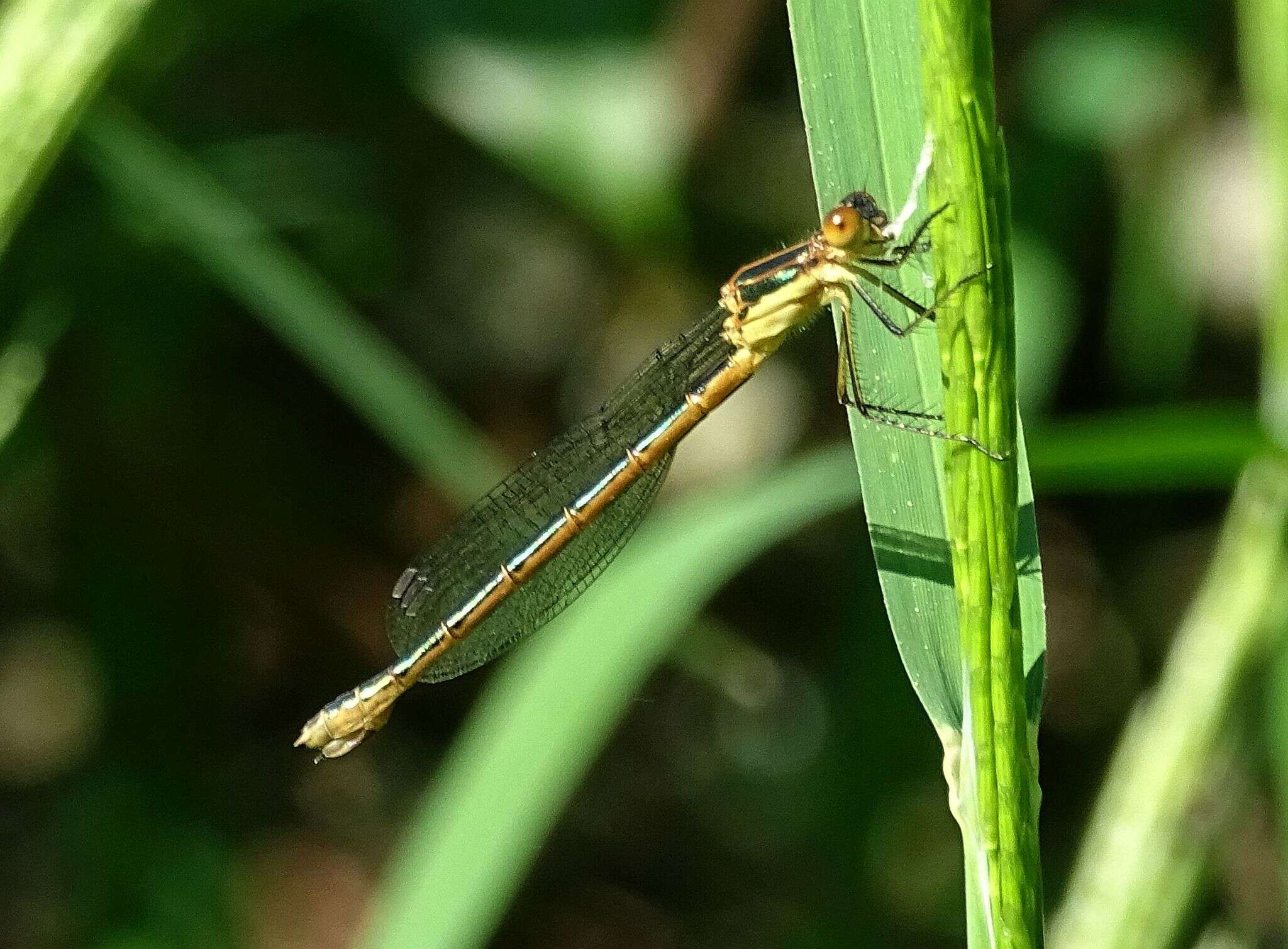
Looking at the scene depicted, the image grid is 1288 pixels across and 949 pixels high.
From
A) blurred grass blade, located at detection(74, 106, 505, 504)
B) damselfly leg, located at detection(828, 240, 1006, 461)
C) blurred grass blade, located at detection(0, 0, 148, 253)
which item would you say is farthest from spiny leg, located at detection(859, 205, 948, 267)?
blurred grass blade, located at detection(74, 106, 505, 504)

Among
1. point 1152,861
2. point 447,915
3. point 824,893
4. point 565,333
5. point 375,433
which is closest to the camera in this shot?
point 1152,861

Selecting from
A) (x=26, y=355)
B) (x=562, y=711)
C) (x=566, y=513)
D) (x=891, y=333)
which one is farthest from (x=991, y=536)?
(x=26, y=355)

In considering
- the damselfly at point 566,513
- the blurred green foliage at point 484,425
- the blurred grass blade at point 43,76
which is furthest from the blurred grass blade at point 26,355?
the damselfly at point 566,513

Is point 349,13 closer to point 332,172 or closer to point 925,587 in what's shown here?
point 332,172

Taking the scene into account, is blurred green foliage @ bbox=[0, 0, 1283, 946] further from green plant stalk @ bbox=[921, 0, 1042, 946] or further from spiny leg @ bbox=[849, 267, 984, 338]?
green plant stalk @ bbox=[921, 0, 1042, 946]

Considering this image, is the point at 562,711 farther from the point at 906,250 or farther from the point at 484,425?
the point at 484,425

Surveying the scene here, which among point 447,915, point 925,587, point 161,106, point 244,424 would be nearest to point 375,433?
point 244,424
